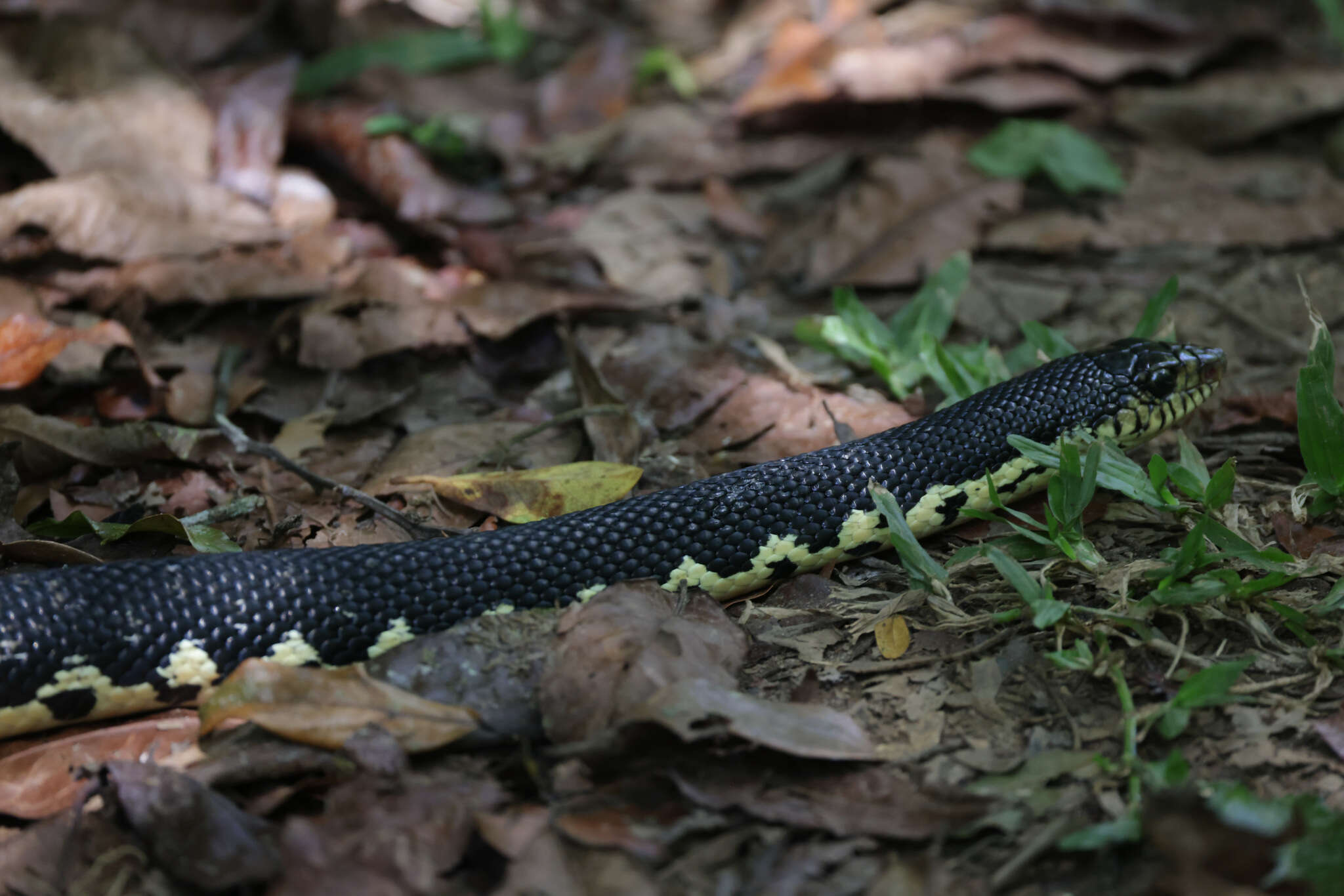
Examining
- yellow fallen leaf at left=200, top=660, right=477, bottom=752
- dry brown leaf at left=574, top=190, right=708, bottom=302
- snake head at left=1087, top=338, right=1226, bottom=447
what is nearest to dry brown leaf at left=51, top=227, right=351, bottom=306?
dry brown leaf at left=574, top=190, right=708, bottom=302

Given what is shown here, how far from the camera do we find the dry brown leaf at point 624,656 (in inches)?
129

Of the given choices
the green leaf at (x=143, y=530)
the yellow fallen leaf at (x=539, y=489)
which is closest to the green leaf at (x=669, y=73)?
the yellow fallen leaf at (x=539, y=489)

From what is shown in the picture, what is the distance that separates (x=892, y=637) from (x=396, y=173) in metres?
4.84

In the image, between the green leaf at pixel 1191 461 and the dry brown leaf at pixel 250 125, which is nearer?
the green leaf at pixel 1191 461

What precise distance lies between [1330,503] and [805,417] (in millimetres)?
2281

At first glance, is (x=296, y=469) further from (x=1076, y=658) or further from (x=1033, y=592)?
(x=1076, y=658)

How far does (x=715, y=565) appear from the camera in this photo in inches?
160

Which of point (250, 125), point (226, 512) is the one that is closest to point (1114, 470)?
point (226, 512)

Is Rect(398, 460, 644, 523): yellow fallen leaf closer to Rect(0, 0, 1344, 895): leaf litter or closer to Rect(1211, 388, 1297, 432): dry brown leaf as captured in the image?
Rect(0, 0, 1344, 895): leaf litter

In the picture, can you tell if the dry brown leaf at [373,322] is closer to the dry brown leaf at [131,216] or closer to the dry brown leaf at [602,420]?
the dry brown leaf at [602,420]

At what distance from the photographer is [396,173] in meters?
6.94

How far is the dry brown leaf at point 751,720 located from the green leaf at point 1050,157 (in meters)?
4.94

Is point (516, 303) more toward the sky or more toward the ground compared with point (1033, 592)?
more toward the ground

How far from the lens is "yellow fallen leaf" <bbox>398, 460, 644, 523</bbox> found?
455 cm
